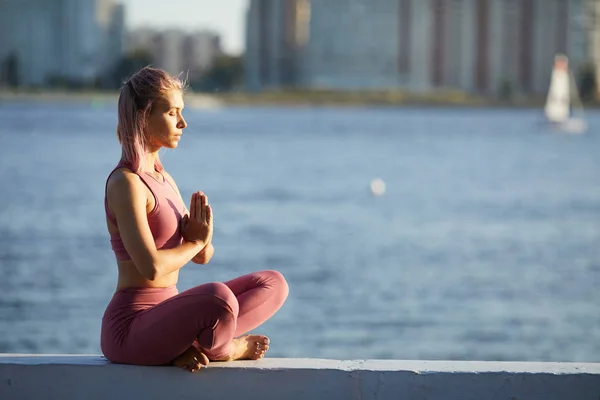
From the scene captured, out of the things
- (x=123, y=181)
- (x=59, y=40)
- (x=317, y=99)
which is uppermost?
(x=123, y=181)

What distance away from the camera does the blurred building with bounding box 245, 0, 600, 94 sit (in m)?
117

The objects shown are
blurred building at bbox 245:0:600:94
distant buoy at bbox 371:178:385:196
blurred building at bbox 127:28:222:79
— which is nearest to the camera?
distant buoy at bbox 371:178:385:196

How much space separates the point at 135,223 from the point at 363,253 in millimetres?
14385

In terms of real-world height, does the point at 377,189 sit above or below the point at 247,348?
below

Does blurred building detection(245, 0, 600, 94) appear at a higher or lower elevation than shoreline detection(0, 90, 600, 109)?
higher

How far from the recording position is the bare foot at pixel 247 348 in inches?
134

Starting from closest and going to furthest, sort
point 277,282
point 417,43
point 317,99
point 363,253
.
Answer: point 277,282, point 363,253, point 417,43, point 317,99

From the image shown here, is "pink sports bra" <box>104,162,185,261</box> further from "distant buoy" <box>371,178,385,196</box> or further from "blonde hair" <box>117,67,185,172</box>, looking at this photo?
"distant buoy" <box>371,178,385,196</box>

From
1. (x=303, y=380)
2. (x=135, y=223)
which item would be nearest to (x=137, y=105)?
(x=135, y=223)

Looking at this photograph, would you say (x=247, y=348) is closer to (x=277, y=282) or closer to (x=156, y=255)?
(x=277, y=282)

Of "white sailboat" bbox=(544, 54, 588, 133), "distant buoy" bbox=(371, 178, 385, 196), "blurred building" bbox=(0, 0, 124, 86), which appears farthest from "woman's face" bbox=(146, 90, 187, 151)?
"blurred building" bbox=(0, 0, 124, 86)

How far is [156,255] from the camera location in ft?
10.7

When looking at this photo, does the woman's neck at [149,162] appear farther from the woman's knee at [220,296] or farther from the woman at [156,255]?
the woman's knee at [220,296]

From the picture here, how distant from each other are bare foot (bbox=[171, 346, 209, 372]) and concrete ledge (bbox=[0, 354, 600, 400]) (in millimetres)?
20
